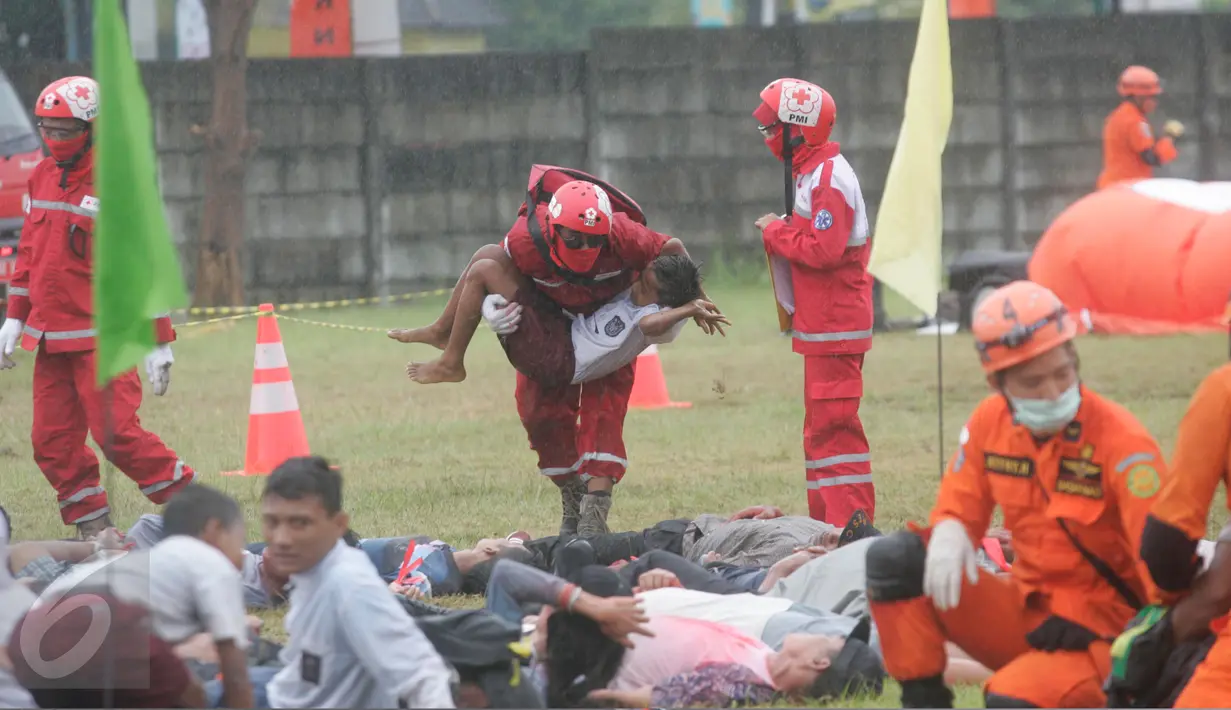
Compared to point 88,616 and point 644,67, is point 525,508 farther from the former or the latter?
point 644,67

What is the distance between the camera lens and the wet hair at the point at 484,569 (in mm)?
6750

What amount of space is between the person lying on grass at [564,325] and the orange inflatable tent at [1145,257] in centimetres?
663

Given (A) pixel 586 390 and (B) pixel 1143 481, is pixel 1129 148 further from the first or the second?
(B) pixel 1143 481

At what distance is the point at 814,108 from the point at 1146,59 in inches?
532

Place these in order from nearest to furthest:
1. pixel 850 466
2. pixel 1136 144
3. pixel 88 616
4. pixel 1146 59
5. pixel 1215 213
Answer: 1. pixel 88 616
2. pixel 850 466
3. pixel 1215 213
4. pixel 1136 144
5. pixel 1146 59

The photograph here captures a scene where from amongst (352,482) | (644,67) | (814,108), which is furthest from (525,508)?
(644,67)

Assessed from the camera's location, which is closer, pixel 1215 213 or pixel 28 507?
pixel 28 507

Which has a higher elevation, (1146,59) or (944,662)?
(1146,59)

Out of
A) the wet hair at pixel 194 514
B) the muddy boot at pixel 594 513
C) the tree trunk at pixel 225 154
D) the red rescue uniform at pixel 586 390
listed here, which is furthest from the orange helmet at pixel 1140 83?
the wet hair at pixel 194 514

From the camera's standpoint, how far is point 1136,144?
16828mm

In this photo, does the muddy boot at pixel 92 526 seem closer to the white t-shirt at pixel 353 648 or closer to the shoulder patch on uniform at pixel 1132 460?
the white t-shirt at pixel 353 648

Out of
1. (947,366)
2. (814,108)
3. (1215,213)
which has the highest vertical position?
(814,108)

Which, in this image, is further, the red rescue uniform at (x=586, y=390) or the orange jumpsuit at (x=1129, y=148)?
the orange jumpsuit at (x=1129, y=148)

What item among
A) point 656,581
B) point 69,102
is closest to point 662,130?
point 69,102
